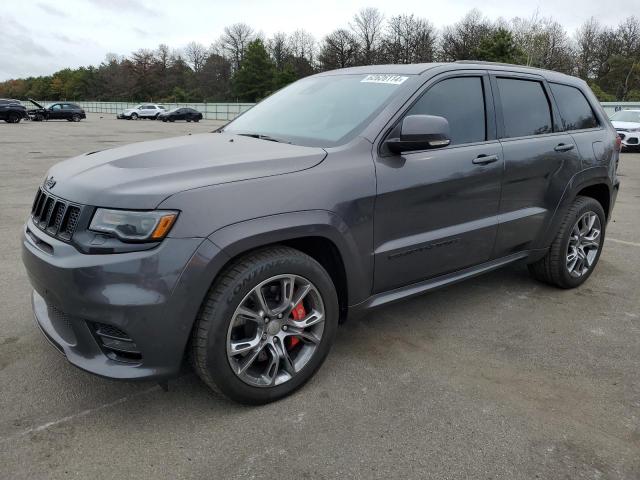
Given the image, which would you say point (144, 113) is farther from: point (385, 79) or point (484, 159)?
point (484, 159)

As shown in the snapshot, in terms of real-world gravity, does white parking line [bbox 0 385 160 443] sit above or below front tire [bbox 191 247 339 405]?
below

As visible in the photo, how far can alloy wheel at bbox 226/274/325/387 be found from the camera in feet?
8.36

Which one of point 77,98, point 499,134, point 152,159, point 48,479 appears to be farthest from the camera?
point 77,98

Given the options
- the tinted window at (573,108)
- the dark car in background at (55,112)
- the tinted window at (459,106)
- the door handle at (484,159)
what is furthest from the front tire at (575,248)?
the dark car in background at (55,112)

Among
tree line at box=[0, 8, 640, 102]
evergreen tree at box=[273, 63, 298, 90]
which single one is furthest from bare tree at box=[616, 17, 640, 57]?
evergreen tree at box=[273, 63, 298, 90]

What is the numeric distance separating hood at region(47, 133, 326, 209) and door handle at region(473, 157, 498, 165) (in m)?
1.14

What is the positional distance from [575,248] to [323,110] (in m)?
2.56

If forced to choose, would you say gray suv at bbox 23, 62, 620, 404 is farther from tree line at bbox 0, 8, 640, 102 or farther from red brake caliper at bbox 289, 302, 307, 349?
tree line at bbox 0, 8, 640, 102

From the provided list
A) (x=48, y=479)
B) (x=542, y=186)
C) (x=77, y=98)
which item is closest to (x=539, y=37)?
(x=542, y=186)

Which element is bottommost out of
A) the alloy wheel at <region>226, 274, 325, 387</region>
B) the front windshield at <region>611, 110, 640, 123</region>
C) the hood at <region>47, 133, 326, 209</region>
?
the alloy wheel at <region>226, 274, 325, 387</region>

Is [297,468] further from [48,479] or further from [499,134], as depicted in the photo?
[499,134]

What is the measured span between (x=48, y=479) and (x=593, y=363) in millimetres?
3031

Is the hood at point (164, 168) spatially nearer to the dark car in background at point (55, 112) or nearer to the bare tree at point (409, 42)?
the dark car in background at point (55, 112)

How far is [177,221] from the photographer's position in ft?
7.43
